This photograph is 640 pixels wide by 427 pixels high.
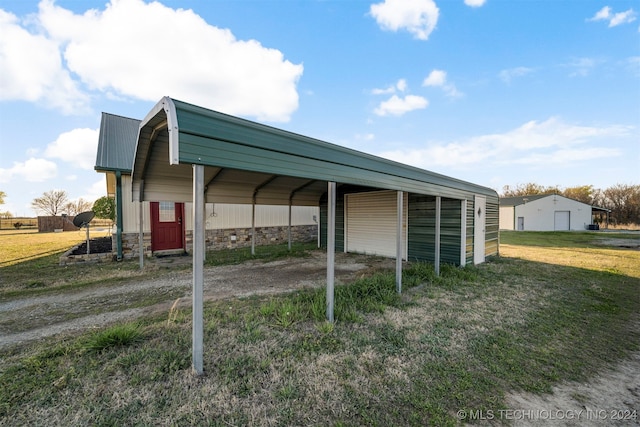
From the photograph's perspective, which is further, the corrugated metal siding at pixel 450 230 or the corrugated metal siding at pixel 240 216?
the corrugated metal siding at pixel 240 216

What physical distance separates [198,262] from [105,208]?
310 inches

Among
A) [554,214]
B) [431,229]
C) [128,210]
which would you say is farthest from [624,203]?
[128,210]

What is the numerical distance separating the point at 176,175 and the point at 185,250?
4.76 metres

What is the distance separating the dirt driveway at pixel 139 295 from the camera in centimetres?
325

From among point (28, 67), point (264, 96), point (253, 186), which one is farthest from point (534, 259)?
point (28, 67)

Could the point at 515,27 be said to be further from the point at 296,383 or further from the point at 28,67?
the point at 28,67

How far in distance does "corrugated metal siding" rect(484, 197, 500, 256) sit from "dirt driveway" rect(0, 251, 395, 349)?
12.6 ft

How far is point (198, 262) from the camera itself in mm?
2234

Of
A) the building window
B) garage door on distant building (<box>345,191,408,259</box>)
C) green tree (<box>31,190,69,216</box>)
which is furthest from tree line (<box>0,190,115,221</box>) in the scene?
garage door on distant building (<box>345,191,408,259</box>)

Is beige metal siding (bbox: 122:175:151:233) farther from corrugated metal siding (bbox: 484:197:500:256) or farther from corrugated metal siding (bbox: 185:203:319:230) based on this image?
corrugated metal siding (bbox: 484:197:500:256)

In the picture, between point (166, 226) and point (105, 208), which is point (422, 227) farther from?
point (105, 208)

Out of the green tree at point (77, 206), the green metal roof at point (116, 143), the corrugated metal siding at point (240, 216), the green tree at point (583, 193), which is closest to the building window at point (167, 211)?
the corrugated metal siding at point (240, 216)

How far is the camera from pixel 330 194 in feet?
11.3

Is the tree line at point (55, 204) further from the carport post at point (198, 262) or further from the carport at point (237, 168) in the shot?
the carport post at point (198, 262)
